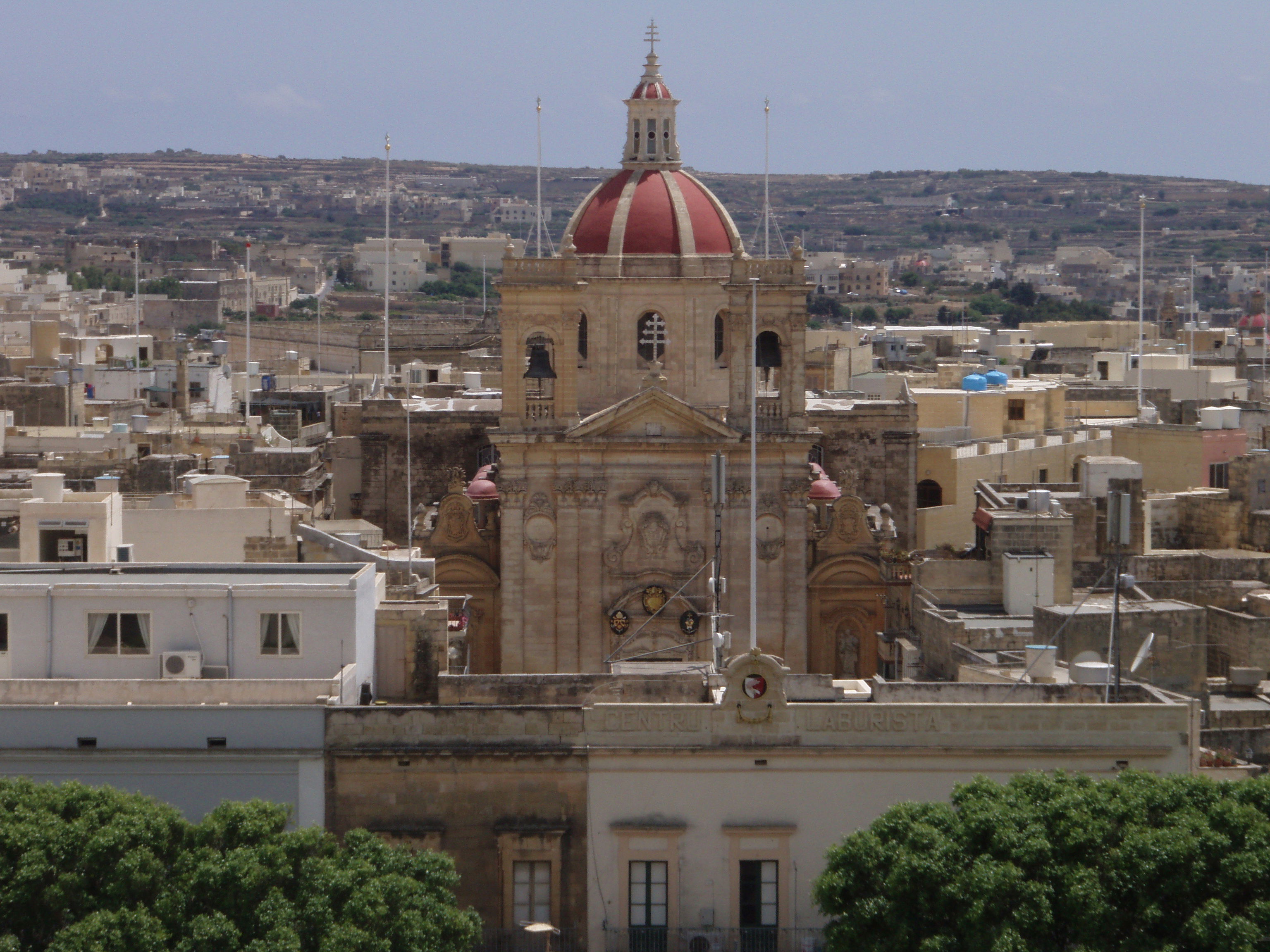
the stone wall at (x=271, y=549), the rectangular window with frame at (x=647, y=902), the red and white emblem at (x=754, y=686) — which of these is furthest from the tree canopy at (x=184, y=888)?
the stone wall at (x=271, y=549)

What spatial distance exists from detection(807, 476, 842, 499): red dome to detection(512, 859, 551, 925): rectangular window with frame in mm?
25670

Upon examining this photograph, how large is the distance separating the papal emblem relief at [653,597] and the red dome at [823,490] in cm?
586

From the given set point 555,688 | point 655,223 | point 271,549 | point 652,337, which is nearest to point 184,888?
point 555,688

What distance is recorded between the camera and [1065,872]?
103 ft

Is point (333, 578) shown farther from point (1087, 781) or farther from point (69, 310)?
point (69, 310)

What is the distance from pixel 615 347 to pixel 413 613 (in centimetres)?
1897

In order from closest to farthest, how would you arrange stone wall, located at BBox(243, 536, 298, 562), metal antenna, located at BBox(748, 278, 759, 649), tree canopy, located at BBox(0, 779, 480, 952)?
tree canopy, located at BBox(0, 779, 480, 952) < stone wall, located at BBox(243, 536, 298, 562) < metal antenna, located at BBox(748, 278, 759, 649)

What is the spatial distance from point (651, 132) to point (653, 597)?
39.1ft

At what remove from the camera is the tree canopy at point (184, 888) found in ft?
102

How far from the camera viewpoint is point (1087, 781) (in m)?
32.8

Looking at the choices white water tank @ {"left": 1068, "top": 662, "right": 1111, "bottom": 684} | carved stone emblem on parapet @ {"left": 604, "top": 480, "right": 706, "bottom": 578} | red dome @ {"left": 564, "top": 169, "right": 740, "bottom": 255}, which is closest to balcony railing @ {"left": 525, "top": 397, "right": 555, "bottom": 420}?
carved stone emblem on parapet @ {"left": 604, "top": 480, "right": 706, "bottom": 578}

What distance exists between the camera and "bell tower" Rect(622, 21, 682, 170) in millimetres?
60500

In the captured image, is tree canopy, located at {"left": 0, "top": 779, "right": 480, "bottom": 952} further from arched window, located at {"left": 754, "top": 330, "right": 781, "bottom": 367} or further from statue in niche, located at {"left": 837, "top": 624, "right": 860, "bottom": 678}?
arched window, located at {"left": 754, "top": 330, "right": 781, "bottom": 367}

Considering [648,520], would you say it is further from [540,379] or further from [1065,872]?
[1065,872]
